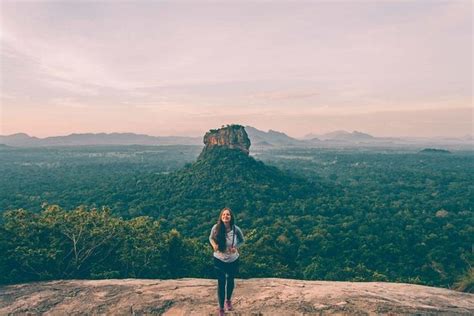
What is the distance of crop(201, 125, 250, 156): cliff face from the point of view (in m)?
82.2

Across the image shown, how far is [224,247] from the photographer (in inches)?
317

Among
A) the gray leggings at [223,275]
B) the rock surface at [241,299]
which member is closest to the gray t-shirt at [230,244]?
the gray leggings at [223,275]

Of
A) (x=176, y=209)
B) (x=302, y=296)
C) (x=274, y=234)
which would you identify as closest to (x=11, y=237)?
(x=302, y=296)

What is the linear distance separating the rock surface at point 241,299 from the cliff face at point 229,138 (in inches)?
2830

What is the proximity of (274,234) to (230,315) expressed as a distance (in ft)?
105

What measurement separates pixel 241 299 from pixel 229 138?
2928 inches

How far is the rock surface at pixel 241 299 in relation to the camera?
8305 mm

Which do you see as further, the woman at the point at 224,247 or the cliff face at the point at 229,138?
the cliff face at the point at 229,138

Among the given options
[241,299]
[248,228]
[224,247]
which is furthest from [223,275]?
[248,228]

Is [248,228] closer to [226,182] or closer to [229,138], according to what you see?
[226,182]

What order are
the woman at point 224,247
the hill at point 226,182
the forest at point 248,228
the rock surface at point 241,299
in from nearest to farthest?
the woman at point 224,247 < the rock surface at point 241,299 < the forest at point 248,228 < the hill at point 226,182

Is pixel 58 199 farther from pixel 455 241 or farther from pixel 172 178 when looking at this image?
pixel 455 241

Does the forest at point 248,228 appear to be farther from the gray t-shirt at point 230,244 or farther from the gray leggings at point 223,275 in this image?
the gray t-shirt at point 230,244

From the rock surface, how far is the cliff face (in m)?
71.9
